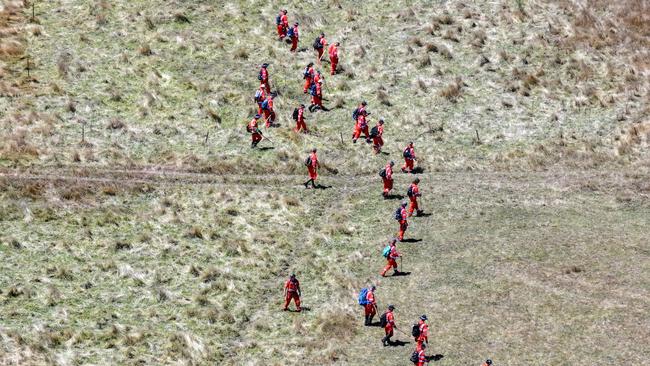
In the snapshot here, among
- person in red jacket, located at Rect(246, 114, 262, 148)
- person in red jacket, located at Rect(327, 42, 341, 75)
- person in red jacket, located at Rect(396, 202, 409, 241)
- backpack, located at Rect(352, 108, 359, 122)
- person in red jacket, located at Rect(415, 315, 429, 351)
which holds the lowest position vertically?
person in red jacket, located at Rect(415, 315, 429, 351)

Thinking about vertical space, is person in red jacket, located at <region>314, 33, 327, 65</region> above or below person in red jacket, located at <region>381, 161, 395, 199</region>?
above

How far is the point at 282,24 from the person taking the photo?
63719 millimetres

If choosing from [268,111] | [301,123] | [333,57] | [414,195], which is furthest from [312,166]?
[333,57]

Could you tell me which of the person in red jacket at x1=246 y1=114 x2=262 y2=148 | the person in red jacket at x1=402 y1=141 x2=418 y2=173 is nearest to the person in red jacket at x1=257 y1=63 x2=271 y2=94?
the person in red jacket at x1=246 y1=114 x2=262 y2=148

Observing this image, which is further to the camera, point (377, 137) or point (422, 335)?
point (377, 137)

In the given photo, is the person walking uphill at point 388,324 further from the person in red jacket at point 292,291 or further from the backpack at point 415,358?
the person in red jacket at point 292,291

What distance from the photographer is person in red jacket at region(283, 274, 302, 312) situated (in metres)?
40.3

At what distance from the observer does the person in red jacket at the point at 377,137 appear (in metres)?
54.2

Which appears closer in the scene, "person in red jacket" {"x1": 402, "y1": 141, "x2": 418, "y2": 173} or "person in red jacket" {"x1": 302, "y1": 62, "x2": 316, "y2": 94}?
"person in red jacket" {"x1": 402, "y1": 141, "x2": 418, "y2": 173}

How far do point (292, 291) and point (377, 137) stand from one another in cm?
1601

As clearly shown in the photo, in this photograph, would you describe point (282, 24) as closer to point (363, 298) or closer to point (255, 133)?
point (255, 133)

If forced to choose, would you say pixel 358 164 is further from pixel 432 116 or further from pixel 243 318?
pixel 243 318

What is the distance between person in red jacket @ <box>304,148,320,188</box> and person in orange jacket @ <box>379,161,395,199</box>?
3.35m

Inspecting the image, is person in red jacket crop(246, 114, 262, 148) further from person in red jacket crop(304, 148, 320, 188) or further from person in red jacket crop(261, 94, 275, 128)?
person in red jacket crop(304, 148, 320, 188)
